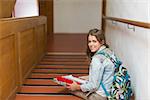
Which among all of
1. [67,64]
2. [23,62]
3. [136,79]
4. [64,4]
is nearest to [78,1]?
[64,4]

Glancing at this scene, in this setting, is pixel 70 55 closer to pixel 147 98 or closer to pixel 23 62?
pixel 23 62

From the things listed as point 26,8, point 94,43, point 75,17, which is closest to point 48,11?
point 75,17

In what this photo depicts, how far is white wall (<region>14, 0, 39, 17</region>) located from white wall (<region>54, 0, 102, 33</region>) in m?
3.21

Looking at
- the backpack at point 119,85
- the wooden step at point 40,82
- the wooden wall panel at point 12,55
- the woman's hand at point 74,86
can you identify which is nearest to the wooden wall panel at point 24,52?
the wooden wall panel at point 12,55

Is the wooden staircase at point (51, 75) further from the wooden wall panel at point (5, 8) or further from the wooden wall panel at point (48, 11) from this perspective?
the wooden wall panel at point (48, 11)

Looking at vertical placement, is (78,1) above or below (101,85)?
above

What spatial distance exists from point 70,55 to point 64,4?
143 inches

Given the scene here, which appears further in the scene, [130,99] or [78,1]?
[78,1]

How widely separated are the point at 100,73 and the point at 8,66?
Result: 0.76 m

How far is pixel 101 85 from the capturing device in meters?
2.24

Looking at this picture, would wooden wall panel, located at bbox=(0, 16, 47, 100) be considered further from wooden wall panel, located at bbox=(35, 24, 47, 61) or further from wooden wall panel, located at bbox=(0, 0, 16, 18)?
wooden wall panel, located at bbox=(35, 24, 47, 61)

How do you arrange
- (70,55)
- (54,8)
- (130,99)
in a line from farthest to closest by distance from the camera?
(54,8) < (70,55) < (130,99)

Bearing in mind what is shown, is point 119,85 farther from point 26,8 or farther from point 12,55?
point 26,8

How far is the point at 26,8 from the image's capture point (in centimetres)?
450
